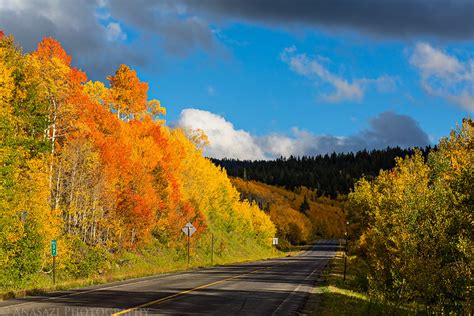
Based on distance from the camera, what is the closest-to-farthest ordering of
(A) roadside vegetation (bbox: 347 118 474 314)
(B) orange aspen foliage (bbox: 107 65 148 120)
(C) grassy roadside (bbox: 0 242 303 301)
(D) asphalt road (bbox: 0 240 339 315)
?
(A) roadside vegetation (bbox: 347 118 474 314)
(D) asphalt road (bbox: 0 240 339 315)
(C) grassy roadside (bbox: 0 242 303 301)
(B) orange aspen foliage (bbox: 107 65 148 120)

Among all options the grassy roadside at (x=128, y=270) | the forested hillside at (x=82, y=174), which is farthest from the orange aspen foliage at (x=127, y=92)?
the grassy roadside at (x=128, y=270)

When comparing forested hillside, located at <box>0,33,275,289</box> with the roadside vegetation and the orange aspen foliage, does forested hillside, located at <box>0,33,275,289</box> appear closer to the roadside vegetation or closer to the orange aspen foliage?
the orange aspen foliage

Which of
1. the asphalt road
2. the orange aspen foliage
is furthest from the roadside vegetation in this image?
the orange aspen foliage

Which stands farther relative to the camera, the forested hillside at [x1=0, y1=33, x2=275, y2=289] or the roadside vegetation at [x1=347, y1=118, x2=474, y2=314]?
the forested hillside at [x1=0, y1=33, x2=275, y2=289]

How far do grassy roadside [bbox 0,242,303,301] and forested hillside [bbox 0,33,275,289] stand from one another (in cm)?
39

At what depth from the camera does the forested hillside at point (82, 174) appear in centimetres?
2823

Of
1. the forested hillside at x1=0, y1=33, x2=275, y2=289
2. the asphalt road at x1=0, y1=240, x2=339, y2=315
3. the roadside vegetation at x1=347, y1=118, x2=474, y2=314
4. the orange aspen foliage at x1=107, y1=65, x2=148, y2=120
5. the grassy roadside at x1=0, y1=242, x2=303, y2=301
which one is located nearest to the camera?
the roadside vegetation at x1=347, y1=118, x2=474, y2=314

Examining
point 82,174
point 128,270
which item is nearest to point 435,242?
point 128,270

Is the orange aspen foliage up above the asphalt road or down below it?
above

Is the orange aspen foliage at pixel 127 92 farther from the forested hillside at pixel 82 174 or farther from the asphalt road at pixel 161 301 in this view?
the asphalt road at pixel 161 301

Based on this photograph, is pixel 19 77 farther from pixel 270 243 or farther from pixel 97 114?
pixel 270 243

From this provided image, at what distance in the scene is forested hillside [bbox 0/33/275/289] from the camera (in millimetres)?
28234

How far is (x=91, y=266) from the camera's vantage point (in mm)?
34688

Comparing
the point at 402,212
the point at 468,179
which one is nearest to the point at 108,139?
the point at 402,212
